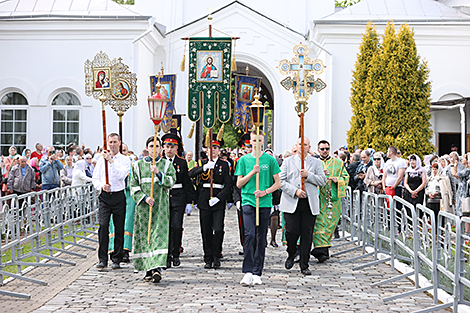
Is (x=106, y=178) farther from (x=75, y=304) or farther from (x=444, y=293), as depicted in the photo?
(x=444, y=293)

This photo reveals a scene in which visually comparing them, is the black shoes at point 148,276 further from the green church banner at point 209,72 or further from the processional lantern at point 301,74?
the green church banner at point 209,72

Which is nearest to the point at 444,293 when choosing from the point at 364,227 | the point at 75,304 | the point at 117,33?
the point at 364,227

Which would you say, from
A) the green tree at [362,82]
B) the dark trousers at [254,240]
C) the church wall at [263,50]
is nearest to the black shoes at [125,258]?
the dark trousers at [254,240]

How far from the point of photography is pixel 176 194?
30.4ft

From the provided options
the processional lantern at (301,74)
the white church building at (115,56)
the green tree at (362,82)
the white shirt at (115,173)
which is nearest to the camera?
the white shirt at (115,173)

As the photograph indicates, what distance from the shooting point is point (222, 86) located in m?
11.9

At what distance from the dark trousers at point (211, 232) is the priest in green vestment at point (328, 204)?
154 cm

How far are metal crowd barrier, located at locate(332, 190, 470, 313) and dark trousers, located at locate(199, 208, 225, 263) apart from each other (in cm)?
213

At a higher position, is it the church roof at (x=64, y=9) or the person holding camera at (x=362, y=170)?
the church roof at (x=64, y=9)

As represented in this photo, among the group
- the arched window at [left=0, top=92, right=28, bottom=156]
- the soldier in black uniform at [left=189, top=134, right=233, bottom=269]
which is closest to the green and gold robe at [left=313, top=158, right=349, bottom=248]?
the soldier in black uniform at [left=189, top=134, right=233, bottom=269]

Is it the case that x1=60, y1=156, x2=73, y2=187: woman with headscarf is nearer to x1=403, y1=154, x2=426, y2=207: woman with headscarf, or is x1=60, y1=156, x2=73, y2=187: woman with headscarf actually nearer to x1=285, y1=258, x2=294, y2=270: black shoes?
x1=285, y1=258, x2=294, y2=270: black shoes

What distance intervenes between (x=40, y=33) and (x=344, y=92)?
11.7 metres

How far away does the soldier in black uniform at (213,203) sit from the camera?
9266 mm

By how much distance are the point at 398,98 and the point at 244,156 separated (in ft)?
38.1
